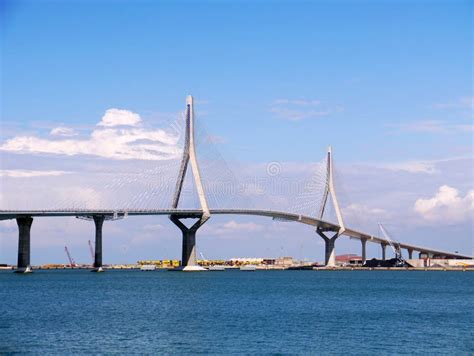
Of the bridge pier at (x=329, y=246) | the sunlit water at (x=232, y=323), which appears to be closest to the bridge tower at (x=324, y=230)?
the bridge pier at (x=329, y=246)

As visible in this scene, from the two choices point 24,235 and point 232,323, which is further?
point 24,235

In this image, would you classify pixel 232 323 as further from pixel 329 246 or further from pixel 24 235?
pixel 329 246

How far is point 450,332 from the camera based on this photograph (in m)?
43.9

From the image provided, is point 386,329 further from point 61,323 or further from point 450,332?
point 61,323

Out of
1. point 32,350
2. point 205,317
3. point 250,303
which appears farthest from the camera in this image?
point 250,303

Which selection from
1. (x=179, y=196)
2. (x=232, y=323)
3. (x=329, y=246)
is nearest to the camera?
(x=232, y=323)

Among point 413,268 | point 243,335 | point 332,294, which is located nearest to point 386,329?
point 243,335

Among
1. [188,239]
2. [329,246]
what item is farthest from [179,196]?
[329,246]

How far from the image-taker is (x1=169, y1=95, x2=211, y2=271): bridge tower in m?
105

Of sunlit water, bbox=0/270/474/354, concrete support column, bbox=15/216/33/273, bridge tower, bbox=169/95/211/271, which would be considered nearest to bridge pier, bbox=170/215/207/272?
bridge tower, bbox=169/95/211/271

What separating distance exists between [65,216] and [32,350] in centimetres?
8256

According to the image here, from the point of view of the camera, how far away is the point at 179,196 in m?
107

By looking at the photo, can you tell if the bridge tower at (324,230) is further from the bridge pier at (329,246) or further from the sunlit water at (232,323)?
the sunlit water at (232,323)

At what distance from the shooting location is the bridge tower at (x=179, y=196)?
10519cm
